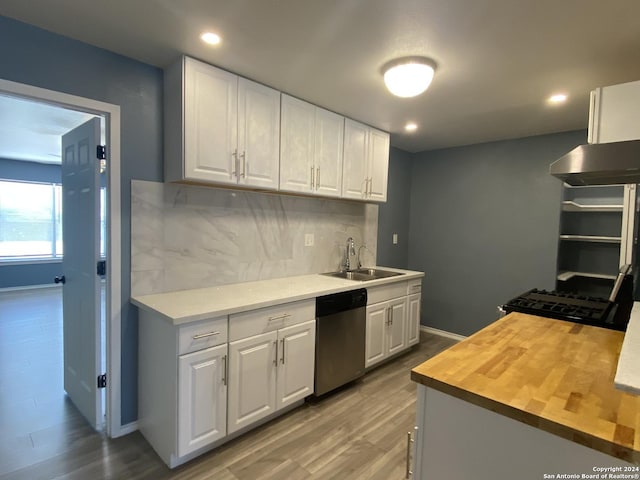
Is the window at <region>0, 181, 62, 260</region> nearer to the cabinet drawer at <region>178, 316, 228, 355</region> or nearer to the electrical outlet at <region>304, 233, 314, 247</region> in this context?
the electrical outlet at <region>304, 233, 314, 247</region>

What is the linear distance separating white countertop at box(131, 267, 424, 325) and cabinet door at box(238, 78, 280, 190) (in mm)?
791

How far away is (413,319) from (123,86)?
3.29 m

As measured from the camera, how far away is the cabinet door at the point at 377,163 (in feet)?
11.2

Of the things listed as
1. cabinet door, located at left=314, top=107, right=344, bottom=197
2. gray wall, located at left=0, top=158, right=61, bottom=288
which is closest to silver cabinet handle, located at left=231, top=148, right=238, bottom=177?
cabinet door, located at left=314, top=107, right=344, bottom=197

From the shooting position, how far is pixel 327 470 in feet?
6.14

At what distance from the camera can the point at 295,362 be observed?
235 centimetres

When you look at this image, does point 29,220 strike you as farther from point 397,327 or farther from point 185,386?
point 397,327

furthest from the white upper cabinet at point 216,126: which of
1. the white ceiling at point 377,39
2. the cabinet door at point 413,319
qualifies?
the cabinet door at point 413,319

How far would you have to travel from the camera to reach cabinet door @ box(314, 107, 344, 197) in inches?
113

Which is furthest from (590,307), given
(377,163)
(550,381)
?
(377,163)

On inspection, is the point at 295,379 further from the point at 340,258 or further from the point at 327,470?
the point at 340,258

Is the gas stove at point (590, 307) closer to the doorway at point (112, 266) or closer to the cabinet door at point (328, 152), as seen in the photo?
the cabinet door at point (328, 152)

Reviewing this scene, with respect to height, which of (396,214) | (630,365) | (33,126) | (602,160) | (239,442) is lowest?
(239,442)

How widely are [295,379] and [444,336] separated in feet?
8.40
